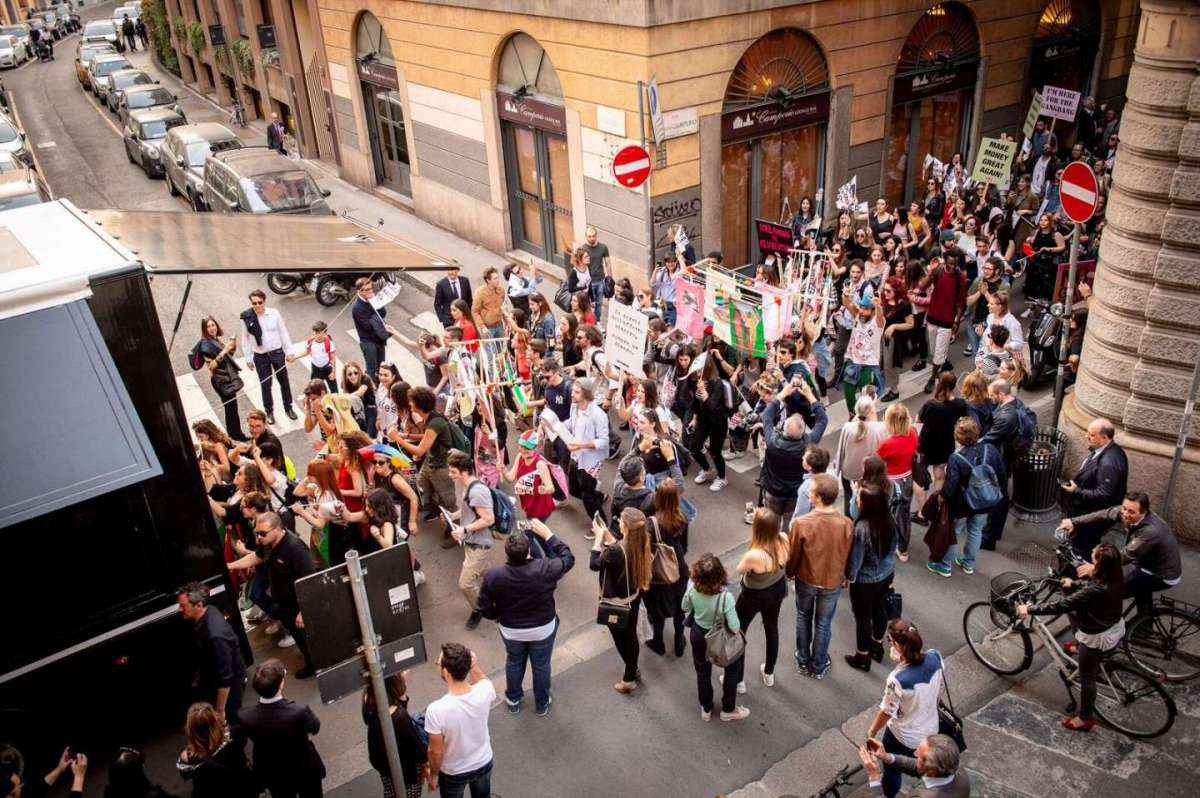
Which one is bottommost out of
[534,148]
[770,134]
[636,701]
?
[636,701]

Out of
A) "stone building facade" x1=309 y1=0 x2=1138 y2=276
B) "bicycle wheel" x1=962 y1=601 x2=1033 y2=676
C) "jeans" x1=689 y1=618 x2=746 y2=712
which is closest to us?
"jeans" x1=689 y1=618 x2=746 y2=712

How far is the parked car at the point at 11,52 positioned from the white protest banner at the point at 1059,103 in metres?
48.9

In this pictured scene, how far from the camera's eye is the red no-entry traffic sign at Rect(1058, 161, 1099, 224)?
9492 mm

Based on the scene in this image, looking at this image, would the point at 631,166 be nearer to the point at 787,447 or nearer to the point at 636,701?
the point at 787,447

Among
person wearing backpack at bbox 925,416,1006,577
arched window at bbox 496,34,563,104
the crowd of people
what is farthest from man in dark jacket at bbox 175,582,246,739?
arched window at bbox 496,34,563,104

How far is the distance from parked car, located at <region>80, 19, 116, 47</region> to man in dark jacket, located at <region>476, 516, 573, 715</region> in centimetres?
5017

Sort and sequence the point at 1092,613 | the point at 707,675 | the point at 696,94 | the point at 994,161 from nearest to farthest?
the point at 1092,613, the point at 707,675, the point at 696,94, the point at 994,161

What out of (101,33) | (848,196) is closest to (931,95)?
(848,196)

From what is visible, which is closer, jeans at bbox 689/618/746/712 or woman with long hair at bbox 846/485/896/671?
jeans at bbox 689/618/746/712

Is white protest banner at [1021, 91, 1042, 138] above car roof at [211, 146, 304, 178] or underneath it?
above

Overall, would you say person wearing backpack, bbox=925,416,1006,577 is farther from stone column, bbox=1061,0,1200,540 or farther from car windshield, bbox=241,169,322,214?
car windshield, bbox=241,169,322,214

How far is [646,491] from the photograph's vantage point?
8.02 meters

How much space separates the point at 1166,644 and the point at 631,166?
889 cm

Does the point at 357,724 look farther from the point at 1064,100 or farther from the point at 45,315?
the point at 1064,100
